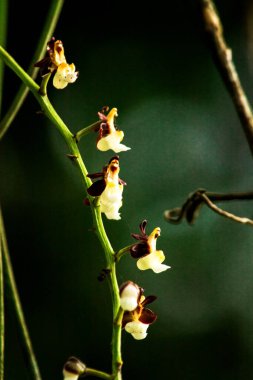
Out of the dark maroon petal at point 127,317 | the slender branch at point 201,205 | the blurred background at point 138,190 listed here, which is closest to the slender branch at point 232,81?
the slender branch at point 201,205

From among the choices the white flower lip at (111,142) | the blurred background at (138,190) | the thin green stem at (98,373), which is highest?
the blurred background at (138,190)

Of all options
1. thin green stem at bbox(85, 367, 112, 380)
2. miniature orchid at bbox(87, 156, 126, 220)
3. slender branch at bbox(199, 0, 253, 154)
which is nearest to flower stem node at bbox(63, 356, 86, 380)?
thin green stem at bbox(85, 367, 112, 380)

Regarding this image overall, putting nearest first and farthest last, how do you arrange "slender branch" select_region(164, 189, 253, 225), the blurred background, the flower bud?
the flower bud → "slender branch" select_region(164, 189, 253, 225) → the blurred background

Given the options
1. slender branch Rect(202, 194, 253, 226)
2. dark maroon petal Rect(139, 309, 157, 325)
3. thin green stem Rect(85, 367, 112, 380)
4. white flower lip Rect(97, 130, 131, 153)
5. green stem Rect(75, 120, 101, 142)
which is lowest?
thin green stem Rect(85, 367, 112, 380)

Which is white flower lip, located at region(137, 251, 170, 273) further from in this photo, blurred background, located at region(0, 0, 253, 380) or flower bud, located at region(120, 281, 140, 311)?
blurred background, located at region(0, 0, 253, 380)

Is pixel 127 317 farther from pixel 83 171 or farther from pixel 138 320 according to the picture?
pixel 83 171

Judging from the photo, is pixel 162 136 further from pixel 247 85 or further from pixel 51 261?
pixel 51 261

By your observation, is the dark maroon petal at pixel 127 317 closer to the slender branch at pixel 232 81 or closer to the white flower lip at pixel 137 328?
the white flower lip at pixel 137 328
